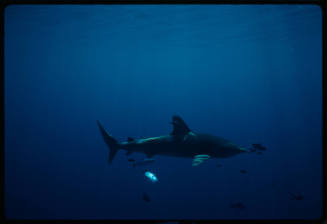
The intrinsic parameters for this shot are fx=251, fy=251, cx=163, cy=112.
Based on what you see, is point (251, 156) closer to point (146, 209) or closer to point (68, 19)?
point (146, 209)

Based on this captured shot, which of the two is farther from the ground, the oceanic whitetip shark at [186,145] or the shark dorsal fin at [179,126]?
the shark dorsal fin at [179,126]

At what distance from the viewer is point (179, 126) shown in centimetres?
741

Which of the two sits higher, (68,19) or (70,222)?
(68,19)

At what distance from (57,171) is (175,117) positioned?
16.4m

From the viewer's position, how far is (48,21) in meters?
23.5

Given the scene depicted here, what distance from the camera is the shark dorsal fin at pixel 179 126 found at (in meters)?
7.25

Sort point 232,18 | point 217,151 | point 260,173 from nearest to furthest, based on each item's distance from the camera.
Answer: point 217,151 < point 260,173 < point 232,18

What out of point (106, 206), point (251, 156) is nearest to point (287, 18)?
point (251, 156)

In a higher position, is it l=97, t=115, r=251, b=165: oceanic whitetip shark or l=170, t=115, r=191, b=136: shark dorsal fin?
l=170, t=115, r=191, b=136: shark dorsal fin

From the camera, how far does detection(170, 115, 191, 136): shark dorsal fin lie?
286 inches

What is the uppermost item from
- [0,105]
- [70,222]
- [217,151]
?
[217,151]

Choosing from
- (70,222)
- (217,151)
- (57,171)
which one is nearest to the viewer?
(70,222)

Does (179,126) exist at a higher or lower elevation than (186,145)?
higher

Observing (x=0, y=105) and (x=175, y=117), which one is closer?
(x=0, y=105)
